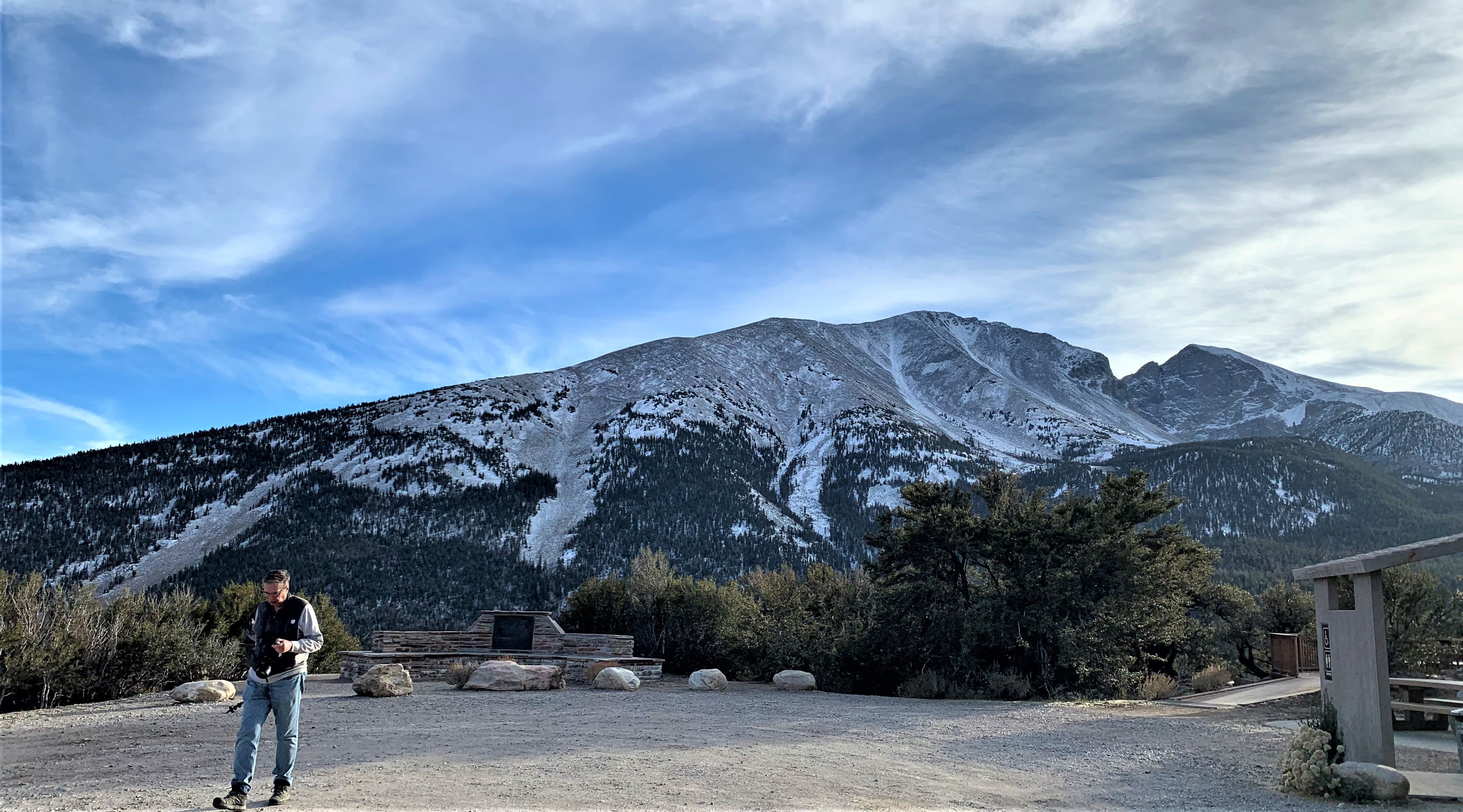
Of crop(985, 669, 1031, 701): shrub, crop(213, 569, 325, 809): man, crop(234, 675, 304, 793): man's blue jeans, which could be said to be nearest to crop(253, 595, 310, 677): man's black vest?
crop(213, 569, 325, 809): man

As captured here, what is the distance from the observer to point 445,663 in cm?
2048

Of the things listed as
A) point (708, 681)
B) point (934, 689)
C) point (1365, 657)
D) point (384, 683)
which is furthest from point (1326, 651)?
point (384, 683)

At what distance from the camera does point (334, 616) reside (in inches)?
1077

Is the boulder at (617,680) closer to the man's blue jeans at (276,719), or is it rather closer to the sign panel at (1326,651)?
the man's blue jeans at (276,719)

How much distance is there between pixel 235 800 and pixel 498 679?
36.2ft

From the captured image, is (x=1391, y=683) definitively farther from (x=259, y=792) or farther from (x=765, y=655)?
(x=259, y=792)

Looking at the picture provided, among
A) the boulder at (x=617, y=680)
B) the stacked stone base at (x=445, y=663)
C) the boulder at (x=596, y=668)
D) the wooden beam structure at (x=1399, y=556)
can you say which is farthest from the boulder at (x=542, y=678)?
the wooden beam structure at (x=1399, y=556)

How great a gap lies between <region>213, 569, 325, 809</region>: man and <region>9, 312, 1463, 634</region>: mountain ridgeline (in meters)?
54.4

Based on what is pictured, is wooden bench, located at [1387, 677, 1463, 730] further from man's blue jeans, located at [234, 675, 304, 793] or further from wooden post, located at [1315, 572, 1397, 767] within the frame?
man's blue jeans, located at [234, 675, 304, 793]

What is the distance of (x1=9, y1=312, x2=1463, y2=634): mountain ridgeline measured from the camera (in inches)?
3024

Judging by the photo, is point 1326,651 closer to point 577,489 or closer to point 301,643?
point 301,643

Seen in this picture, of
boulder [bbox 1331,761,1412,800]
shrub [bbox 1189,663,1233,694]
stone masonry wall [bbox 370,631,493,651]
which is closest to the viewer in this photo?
boulder [bbox 1331,761,1412,800]

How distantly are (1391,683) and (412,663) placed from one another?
61.5 ft

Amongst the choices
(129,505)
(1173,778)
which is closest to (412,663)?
(1173,778)
